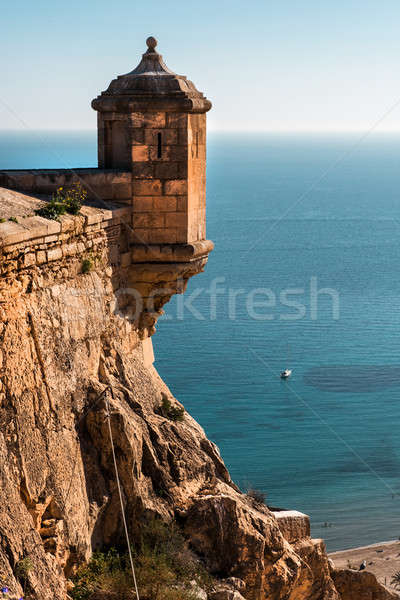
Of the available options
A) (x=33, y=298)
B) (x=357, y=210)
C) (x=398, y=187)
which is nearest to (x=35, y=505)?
(x=33, y=298)

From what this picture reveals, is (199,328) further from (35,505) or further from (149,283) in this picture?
(35,505)

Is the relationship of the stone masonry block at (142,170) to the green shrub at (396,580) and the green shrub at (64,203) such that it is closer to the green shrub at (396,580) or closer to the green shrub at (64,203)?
the green shrub at (64,203)

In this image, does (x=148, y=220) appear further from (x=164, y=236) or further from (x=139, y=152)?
(x=139, y=152)

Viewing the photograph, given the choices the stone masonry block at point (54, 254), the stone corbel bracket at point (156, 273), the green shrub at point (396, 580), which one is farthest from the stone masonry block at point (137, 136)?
the green shrub at point (396, 580)

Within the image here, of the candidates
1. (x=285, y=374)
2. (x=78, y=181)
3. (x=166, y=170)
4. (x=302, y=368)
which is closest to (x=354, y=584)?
(x=166, y=170)

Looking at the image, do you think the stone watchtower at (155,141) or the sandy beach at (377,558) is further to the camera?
the sandy beach at (377,558)

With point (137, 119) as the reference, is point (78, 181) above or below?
below
